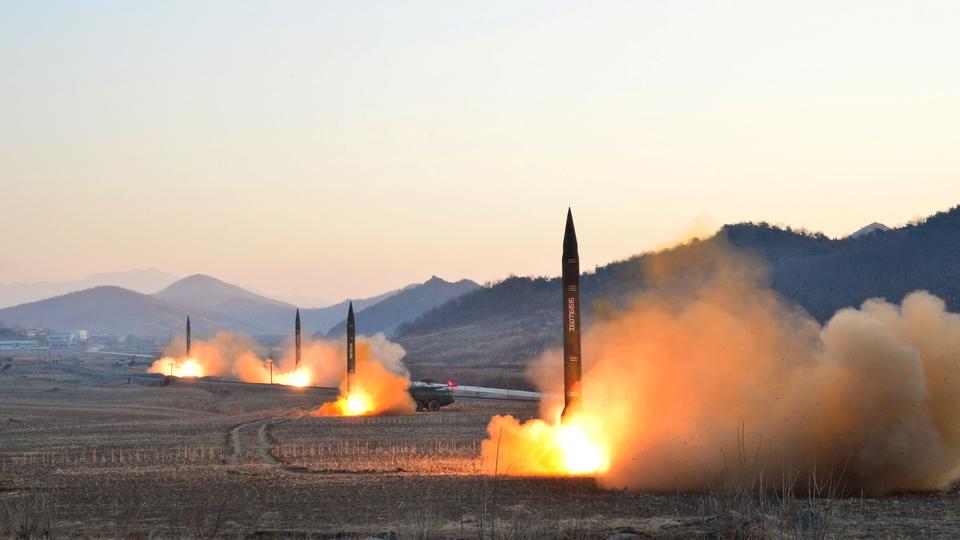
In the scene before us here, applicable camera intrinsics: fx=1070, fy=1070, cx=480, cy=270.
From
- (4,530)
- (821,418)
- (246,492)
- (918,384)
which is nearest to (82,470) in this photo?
(246,492)

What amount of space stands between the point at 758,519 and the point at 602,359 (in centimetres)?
1956

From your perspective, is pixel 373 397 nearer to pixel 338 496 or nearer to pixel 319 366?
pixel 338 496

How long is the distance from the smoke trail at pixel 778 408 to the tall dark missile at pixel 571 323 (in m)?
0.64

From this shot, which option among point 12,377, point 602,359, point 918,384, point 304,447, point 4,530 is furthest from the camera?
point 12,377

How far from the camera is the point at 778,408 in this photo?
1459 inches

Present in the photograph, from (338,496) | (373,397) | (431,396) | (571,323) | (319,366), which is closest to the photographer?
(338,496)

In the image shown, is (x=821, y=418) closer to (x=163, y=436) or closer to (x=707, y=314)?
(x=707, y=314)

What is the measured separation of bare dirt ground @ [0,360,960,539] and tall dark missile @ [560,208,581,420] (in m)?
5.01

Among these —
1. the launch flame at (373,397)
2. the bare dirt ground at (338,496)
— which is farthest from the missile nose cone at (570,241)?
the launch flame at (373,397)

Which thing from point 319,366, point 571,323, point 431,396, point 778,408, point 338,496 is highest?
point 571,323

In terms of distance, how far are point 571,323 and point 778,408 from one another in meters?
11.5

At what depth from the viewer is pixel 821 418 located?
36.1 meters

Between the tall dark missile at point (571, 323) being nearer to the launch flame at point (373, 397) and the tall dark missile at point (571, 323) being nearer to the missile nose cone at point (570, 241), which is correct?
the missile nose cone at point (570, 241)

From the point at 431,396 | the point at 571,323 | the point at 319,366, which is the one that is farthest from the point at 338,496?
the point at 319,366
